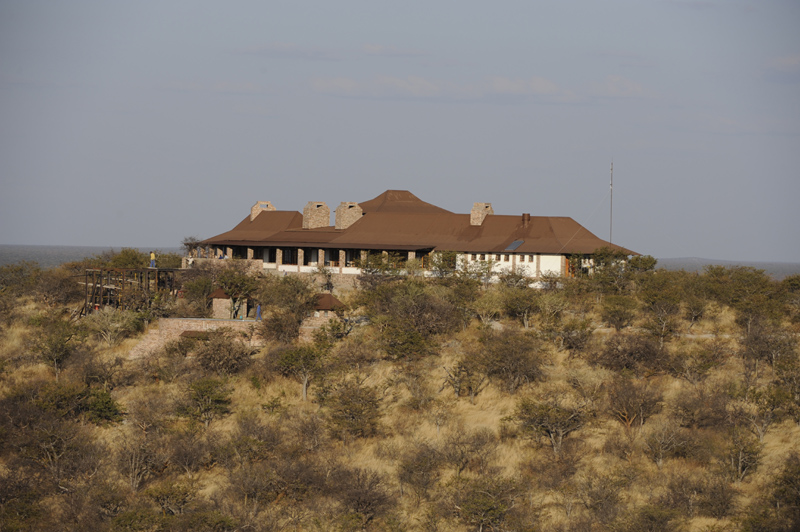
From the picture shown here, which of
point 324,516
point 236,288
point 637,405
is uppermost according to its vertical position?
point 236,288

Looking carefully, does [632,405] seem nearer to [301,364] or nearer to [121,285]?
[301,364]

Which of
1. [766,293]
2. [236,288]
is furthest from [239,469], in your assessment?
[766,293]

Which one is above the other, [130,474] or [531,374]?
[531,374]

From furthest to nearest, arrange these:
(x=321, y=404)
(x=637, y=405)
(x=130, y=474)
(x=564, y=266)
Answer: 1. (x=564, y=266)
2. (x=321, y=404)
3. (x=637, y=405)
4. (x=130, y=474)

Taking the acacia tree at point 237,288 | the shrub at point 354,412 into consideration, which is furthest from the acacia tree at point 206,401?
the acacia tree at point 237,288

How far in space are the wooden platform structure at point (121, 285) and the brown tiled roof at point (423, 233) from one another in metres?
6.90

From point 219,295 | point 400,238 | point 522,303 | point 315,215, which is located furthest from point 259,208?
point 522,303

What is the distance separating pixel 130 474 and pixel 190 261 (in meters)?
27.6

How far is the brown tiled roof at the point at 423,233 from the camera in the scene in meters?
53.5

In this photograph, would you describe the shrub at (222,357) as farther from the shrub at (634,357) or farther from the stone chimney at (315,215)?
the stone chimney at (315,215)

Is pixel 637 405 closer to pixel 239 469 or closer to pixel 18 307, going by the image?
pixel 239 469

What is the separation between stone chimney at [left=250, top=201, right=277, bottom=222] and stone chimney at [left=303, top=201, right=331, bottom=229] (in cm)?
474

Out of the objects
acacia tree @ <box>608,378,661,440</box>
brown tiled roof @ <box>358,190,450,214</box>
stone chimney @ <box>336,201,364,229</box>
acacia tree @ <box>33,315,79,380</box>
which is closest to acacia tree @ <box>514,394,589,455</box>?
acacia tree @ <box>608,378,661,440</box>

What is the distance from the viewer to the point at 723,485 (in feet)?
88.3
